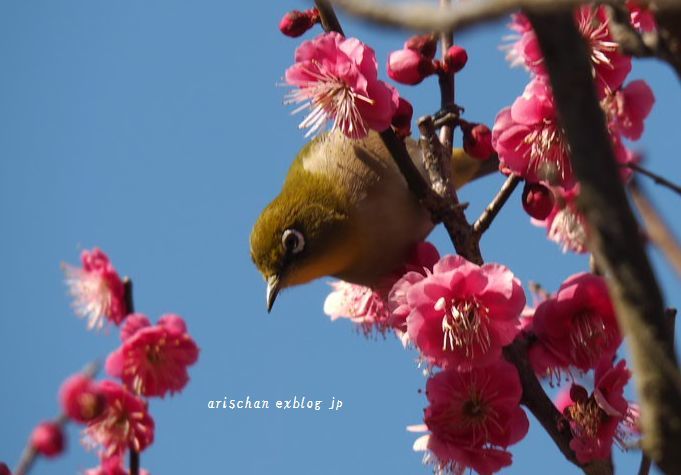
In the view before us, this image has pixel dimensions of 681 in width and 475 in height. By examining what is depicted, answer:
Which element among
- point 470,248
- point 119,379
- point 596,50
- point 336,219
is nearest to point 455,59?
point 596,50

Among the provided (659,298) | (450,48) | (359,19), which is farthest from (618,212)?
(450,48)

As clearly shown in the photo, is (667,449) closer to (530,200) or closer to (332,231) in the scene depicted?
(530,200)

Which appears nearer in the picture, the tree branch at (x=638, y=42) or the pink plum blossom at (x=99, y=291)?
the tree branch at (x=638, y=42)

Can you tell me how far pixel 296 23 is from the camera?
3.26 metres

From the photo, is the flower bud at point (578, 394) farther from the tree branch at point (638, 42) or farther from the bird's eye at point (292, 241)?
the bird's eye at point (292, 241)

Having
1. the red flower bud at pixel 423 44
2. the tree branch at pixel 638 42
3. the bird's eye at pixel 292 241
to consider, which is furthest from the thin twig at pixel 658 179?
the bird's eye at pixel 292 241

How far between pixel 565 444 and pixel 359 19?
1646mm

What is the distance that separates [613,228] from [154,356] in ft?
5.95

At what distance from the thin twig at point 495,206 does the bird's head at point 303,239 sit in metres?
1.17

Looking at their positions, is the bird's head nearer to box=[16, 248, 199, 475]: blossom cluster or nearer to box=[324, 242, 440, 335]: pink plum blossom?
box=[324, 242, 440, 335]: pink plum blossom

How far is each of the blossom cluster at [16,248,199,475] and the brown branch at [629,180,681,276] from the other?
1416 millimetres

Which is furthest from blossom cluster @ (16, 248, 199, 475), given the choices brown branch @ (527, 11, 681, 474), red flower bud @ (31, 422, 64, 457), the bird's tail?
the bird's tail

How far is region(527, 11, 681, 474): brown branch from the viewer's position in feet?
4.47

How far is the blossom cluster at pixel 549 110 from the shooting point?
2.79 meters
